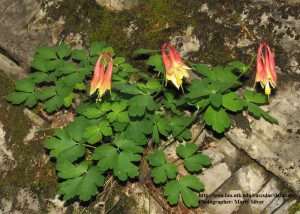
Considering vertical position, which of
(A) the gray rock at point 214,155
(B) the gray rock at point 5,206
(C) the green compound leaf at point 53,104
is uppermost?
(C) the green compound leaf at point 53,104

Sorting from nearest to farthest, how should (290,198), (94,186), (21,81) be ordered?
(94,186) < (290,198) < (21,81)

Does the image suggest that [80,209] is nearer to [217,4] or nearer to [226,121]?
[226,121]

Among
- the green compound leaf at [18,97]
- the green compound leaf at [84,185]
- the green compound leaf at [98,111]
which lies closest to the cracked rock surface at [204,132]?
the green compound leaf at [18,97]

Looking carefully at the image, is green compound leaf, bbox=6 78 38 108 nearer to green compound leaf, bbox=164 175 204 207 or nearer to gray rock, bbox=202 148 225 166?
green compound leaf, bbox=164 175 204 207

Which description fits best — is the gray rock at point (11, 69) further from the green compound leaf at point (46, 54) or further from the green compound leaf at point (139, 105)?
the green compound leaf at point (139, 105)

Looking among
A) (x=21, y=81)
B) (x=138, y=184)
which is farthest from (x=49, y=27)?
(x=138, y=184)

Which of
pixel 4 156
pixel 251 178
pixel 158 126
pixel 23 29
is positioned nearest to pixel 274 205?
pixel 251 178

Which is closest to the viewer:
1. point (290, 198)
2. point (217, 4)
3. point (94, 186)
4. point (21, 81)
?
point (94, 186)

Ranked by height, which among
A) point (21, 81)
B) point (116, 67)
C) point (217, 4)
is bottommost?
point (21, 81)
